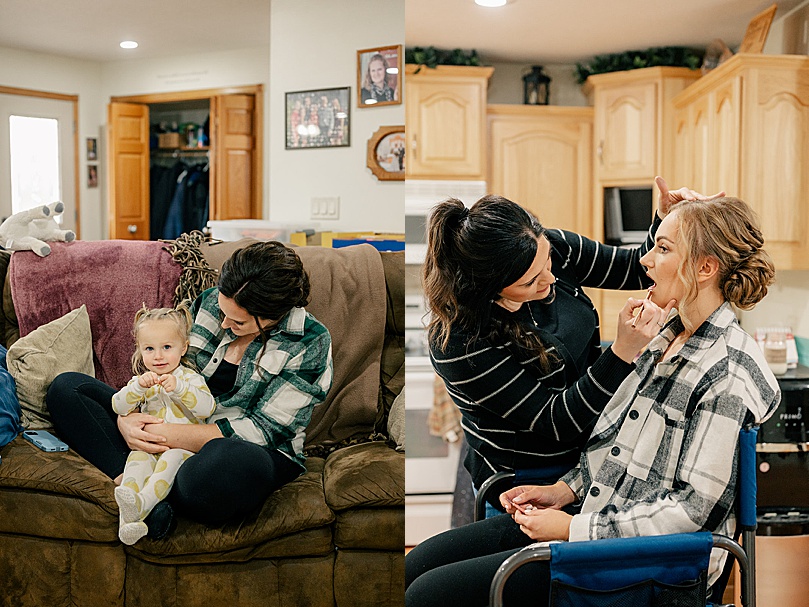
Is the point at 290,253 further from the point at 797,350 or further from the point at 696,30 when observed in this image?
the point at 696,30

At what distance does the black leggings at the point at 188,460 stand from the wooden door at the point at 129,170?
0.59 ft

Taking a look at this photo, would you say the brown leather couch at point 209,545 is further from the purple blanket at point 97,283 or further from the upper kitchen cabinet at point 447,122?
the upper kitchen cabinet at point 447,122

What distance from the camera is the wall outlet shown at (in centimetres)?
70

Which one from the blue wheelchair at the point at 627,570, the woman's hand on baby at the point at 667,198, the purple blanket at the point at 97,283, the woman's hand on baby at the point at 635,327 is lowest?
the blue wheelchair at the point at 627,570

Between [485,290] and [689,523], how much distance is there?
0.29 metres

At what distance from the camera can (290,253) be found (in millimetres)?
696

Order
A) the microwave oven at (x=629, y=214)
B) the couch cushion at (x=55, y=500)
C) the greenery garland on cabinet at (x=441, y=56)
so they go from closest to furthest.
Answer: the couch cushion at (x=55, y=500) < the greenery garland on cabinet at (x=441, y=56) < the microwave oven at (x=629, y=214)

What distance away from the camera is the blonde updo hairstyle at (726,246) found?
73 centimetres

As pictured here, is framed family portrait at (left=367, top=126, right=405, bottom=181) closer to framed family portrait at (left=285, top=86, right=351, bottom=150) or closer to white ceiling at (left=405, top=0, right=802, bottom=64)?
framed family portrait at (left=285, top=86, right=351, bottom=150)

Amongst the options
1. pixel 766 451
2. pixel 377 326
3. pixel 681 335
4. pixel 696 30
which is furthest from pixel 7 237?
pixel 696 30

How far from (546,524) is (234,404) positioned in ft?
1.06

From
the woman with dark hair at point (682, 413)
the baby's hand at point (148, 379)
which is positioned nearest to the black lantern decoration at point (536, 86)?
the woman with dark hair at point (682, 413)

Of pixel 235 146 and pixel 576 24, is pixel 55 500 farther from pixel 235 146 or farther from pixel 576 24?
pixel 576 24

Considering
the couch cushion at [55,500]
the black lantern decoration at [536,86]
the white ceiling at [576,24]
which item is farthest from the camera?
the black lantern decoration at [536,86]
